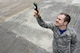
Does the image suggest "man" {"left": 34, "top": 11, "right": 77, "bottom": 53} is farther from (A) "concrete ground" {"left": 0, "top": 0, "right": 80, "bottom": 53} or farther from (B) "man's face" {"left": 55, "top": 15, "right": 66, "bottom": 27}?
(A) "concrete ground" {"left": 0, "top": 0, "right": 80, "bottom": 53}

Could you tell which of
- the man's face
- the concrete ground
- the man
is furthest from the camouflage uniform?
the concrete ground

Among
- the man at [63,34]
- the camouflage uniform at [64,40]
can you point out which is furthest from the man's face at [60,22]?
the camouflage uniform at [64,40]

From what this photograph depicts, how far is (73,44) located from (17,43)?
3685 millimetres

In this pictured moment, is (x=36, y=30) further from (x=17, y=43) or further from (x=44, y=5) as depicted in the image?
(x=44, y=5)

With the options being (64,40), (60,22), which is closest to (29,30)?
(64,40)

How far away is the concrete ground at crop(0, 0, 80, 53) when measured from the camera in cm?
693

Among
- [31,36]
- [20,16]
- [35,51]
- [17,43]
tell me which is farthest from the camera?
[20,16]

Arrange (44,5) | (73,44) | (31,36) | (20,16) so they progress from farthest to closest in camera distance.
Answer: (44,5) < (20,16) < (31,36) < (73,44)

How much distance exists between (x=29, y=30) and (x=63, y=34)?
4.85 metres

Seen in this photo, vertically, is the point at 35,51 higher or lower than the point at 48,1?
higher

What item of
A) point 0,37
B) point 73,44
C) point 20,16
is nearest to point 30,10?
point 20,16

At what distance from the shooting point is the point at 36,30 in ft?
27.9

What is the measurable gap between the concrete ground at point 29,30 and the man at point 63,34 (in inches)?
93.3

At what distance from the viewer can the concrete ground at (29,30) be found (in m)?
6.93
